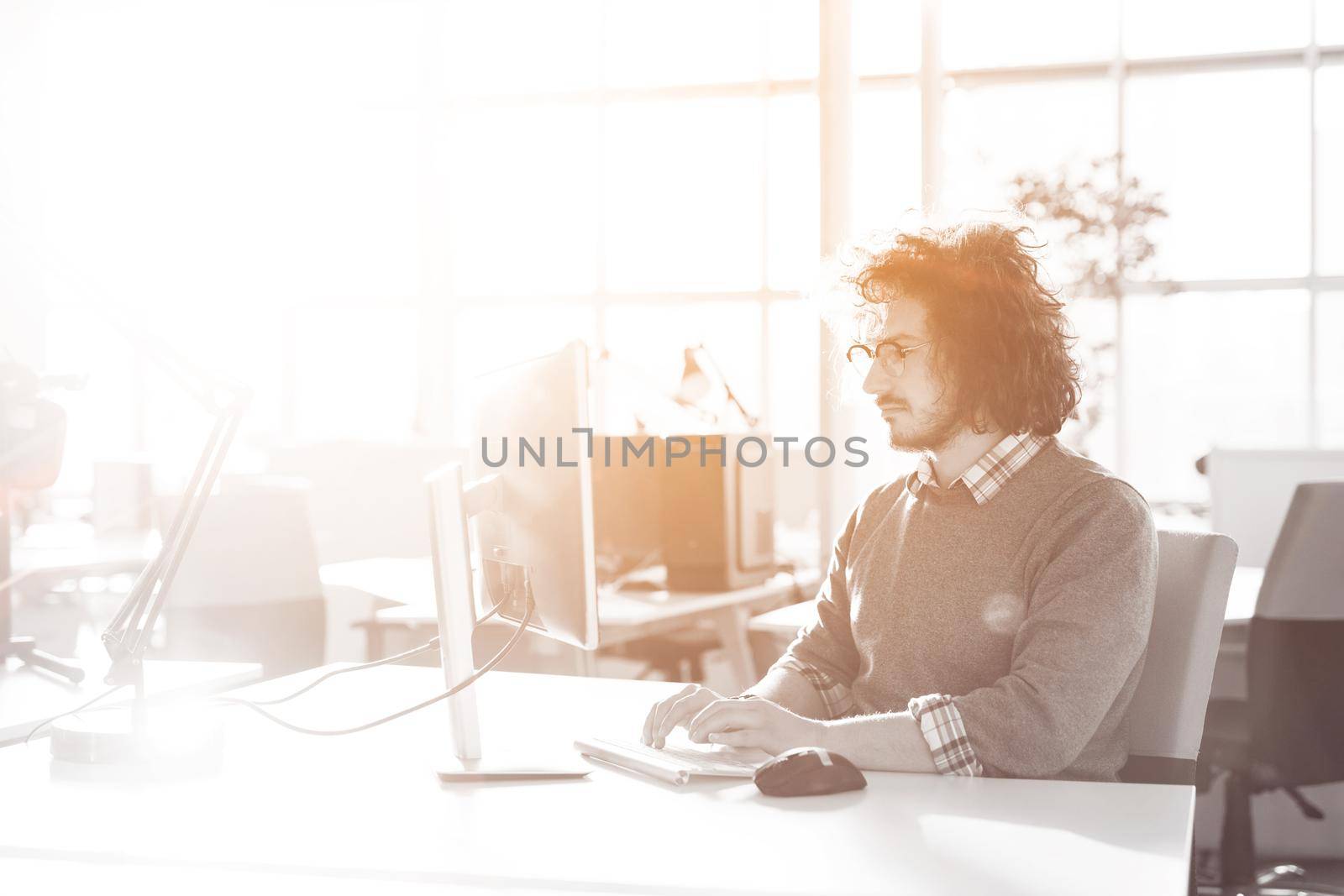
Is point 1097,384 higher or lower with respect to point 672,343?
lower

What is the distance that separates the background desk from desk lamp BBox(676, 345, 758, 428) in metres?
0.55

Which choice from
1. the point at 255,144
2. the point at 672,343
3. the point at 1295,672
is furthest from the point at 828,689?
the point at 255,144

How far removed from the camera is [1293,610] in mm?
2559

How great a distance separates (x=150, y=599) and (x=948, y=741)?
871 millimetres

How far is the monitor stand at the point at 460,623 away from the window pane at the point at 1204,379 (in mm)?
5245

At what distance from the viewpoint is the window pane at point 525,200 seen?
6633 mm

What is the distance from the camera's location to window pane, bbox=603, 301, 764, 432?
6359 millimetres

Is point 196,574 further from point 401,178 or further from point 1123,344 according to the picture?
point 1123,344

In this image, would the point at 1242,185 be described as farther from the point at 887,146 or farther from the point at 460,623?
the point at 460,623

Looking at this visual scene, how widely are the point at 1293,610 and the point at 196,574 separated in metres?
2.66

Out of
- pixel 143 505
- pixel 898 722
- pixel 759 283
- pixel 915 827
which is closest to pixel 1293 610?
pixel 898 722

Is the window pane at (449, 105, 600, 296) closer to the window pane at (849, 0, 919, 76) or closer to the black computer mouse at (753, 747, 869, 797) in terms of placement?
the window pane at (849, 0, 919, 76)

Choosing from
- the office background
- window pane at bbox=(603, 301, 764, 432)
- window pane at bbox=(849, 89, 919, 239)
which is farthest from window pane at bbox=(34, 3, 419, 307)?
window pane at bbox=(849, 89, 919, 239)

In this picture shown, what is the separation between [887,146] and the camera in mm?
6336
